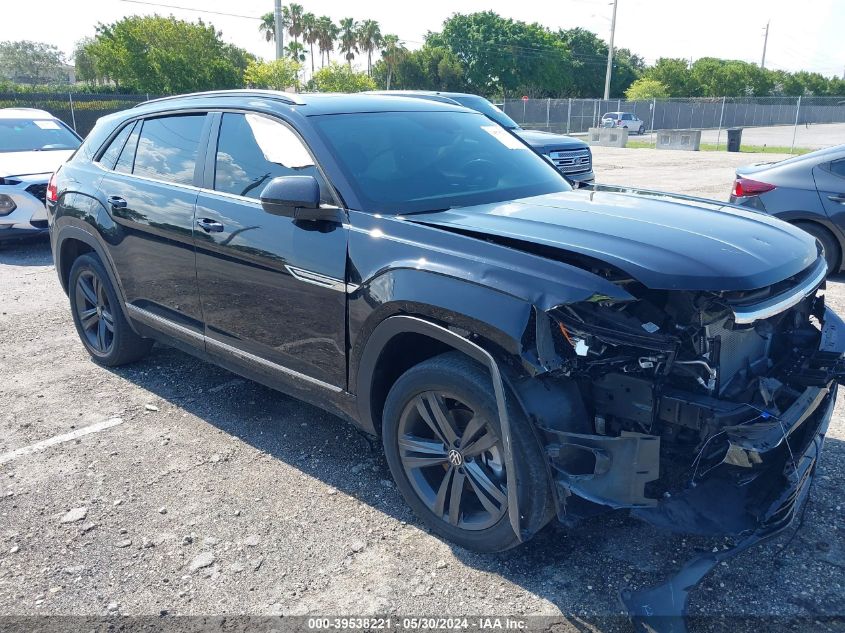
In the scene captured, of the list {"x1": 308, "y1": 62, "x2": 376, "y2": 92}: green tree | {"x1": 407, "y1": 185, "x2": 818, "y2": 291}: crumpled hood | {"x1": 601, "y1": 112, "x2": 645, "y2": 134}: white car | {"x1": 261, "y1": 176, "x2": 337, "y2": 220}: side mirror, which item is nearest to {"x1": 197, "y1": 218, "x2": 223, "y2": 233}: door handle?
{"x1": 261, "y1": 176, "x2": 337, "y2": 220}: side mirror

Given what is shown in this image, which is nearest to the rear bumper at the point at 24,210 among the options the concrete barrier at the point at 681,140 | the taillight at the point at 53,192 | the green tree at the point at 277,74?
the taillight at the point at 53,192

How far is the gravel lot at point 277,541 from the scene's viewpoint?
2.77 meters

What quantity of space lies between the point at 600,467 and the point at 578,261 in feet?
2.53

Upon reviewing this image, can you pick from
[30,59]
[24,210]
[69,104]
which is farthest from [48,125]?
[30,59]

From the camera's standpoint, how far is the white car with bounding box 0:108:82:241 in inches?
364

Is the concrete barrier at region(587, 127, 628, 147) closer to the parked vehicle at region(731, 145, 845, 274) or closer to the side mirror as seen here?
the parked vehicle at region(731, 145, 845, 274)

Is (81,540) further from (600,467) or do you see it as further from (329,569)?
(600,467)

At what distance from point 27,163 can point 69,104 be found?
1770 centimetres

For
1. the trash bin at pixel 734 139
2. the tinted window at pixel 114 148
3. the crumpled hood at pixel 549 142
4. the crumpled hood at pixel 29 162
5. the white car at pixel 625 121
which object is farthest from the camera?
the white car at pixel 625 121

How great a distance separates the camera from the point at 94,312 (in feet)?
17.2

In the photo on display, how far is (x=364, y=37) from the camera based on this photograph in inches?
3219

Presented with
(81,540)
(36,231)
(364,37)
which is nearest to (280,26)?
(36,231)

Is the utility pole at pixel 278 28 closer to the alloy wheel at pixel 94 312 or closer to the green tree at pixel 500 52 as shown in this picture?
the alloy wheel at pixel 94 312

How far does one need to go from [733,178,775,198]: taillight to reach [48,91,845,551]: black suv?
4053 millimetres
